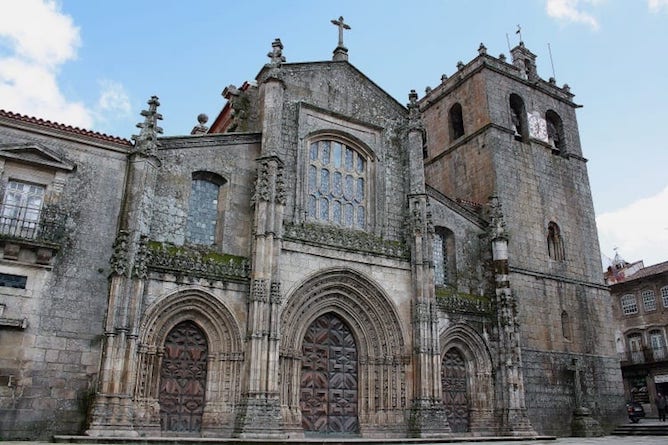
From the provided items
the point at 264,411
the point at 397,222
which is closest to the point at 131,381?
the point at 264,411

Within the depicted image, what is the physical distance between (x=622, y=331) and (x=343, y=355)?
2716cm

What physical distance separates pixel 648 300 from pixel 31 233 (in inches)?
1403

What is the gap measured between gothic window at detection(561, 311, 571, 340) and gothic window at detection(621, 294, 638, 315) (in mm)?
18023

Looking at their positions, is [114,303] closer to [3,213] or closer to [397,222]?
[3,213]

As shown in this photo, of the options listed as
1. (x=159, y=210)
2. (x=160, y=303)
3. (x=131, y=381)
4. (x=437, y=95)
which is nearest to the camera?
(x=131, y=381)

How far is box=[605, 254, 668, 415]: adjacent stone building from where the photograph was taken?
3519cm

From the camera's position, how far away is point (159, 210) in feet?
53.9

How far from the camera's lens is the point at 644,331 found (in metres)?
36.8

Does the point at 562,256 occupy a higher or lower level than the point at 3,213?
higher

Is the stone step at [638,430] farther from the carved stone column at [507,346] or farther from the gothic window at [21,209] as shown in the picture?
the gothic window at [21,209]

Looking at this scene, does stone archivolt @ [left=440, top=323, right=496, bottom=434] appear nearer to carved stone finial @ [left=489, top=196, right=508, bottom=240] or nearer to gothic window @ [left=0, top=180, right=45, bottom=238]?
carved stone finial @ [left=489, top=196, right=508, bottom=240]

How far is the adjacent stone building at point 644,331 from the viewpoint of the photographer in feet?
115

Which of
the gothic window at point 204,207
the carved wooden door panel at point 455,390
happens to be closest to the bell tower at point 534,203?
the carved wooden door panel at point 455,390

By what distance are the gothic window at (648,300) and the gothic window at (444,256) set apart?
72.2 ft
